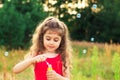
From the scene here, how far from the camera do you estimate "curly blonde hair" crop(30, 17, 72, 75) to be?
2.84 meters

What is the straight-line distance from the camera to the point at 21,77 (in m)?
6.50

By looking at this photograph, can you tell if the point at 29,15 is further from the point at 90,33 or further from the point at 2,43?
the point at 90,33

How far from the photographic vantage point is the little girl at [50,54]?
2719 mm

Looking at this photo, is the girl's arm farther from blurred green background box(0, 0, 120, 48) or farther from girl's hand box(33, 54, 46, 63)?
blurred green background box(0, 0, 120, 48)

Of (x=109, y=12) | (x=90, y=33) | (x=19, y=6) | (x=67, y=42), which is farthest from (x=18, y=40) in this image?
(x=90, y=33)

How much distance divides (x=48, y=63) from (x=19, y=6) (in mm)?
8805

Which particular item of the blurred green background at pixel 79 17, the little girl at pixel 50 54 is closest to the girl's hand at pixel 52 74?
the little girl at pixel 50 54

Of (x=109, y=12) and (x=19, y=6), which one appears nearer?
(x=19, y=6)

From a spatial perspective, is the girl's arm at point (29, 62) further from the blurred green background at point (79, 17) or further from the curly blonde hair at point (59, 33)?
the blurred green background at point (79, 17)

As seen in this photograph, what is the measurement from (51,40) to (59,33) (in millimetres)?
90

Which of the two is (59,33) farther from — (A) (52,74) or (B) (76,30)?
(B) (76,30)

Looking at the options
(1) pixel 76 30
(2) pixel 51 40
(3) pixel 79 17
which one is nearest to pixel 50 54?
(2) pixel 51 40

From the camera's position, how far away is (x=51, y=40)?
9.09 feet

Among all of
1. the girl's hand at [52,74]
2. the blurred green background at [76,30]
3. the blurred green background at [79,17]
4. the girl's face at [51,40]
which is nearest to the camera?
the girl's hand at [52,74]
